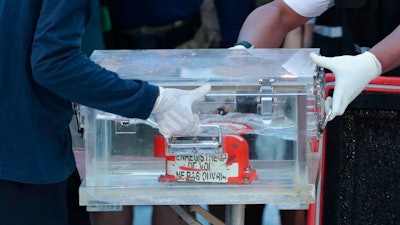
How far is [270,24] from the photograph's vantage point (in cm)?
290

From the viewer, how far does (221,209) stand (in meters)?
3.13

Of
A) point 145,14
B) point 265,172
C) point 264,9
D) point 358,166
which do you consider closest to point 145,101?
point 265,172

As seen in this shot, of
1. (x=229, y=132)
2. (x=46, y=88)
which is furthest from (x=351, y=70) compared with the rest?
(x=46, y=88)

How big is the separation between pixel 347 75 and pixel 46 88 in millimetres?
771

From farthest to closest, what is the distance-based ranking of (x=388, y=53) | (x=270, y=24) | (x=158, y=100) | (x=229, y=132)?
(x=270, y=24), (x=388, y=53), (x=229, y=132), (x=158, y=100)

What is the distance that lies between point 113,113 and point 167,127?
0.13 m

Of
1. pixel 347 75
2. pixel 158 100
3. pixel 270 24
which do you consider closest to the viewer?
pixel 158 100

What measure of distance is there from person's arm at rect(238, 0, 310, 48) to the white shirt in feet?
0.05

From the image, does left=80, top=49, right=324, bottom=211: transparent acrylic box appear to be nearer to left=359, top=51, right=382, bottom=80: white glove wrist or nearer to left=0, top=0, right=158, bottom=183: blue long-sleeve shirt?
left=0, top=0, right=158, bottom=183: blue long-sleeve shirt

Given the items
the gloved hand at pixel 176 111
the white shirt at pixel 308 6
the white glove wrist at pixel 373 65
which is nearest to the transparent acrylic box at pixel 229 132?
the gloved hand at pixel 176 111

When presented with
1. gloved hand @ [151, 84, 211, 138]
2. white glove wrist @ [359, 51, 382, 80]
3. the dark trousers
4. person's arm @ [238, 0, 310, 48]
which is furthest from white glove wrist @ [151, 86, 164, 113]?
person's arm @ [238, 0, 310, 48]

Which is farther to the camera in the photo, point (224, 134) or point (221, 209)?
point (221, 209)

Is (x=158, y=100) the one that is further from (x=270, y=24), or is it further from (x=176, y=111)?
(x=270, y=24)

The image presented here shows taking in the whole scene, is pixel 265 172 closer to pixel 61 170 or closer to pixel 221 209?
pixel 61 170
